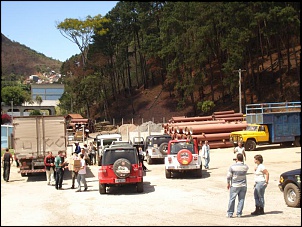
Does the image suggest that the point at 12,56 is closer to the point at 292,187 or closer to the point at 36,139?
the point at 292,187

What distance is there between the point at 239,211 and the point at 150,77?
76.6 meters

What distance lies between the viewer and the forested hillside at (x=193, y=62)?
50344 millimetres

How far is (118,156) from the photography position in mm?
16422

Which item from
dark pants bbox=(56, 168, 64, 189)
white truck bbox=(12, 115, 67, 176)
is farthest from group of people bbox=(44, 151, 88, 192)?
white truck bbox=(12, 115, 67, 176)

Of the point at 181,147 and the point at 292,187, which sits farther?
the point at 181,147

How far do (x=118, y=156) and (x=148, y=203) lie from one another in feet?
10.2

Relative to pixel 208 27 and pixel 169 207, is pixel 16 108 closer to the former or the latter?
pixel 208 27

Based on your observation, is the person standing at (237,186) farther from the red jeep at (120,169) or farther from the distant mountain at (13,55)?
the red jeep at (120,169)

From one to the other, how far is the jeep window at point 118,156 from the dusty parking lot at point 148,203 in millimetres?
1329

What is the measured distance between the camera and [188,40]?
58.3 meters

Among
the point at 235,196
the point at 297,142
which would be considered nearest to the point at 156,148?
the point at 297,142

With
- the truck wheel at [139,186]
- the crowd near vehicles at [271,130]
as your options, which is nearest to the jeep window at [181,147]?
the truck wheel at [139,186]

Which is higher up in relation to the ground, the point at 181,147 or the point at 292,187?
the point at 181,147

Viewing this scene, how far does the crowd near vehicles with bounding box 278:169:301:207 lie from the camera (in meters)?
12.4
